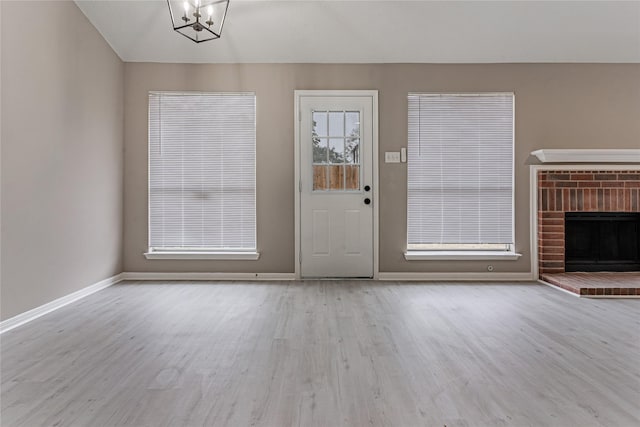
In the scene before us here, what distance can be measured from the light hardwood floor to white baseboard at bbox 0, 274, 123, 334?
9cm

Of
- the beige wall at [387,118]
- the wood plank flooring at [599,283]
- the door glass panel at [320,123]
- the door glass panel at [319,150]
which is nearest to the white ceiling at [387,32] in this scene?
the beige wall at [387,118]

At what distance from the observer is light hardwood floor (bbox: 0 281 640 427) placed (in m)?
1.64

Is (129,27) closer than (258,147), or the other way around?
(129,27)

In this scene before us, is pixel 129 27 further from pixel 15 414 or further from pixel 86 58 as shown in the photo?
pixel 15 414

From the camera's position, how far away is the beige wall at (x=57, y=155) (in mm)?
2838

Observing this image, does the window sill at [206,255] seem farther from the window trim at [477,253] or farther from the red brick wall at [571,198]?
the red brick wall at [571,198]

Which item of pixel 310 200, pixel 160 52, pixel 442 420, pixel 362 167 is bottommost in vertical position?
pixel 442 420

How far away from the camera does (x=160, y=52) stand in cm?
435

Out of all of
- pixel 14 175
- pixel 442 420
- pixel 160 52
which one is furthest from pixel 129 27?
pixel 442 420

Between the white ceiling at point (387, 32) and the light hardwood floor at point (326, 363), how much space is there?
108 inches

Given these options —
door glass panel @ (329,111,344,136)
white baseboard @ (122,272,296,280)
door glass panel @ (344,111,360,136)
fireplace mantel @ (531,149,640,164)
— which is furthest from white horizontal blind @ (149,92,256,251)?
fireplace mantel @ (531,149,640,164)

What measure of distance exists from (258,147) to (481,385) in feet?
11.3

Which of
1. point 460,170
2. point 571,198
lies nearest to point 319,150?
point 460,170

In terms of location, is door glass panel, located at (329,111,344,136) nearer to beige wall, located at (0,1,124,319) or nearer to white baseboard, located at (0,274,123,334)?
beige wall, located at (0,1,124,319)
